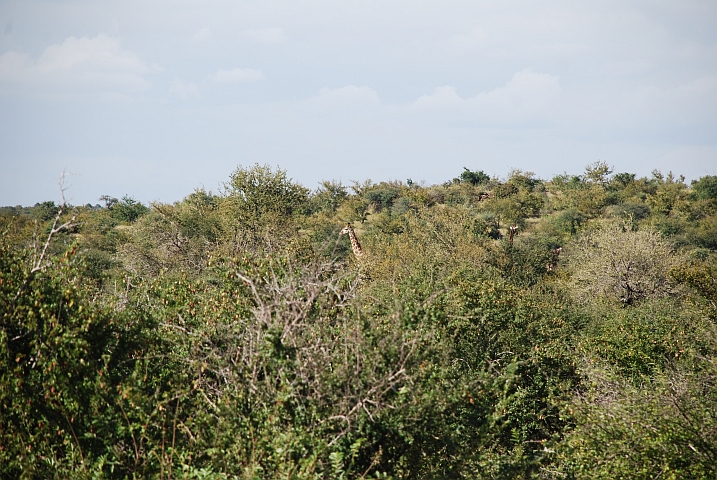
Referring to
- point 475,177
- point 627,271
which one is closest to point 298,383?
point 627,271

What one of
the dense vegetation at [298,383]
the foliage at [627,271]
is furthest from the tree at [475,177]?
the dense vegetation at [298,383]

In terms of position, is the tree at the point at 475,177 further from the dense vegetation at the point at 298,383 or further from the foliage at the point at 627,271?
the dense vegetation at the point at 298,383

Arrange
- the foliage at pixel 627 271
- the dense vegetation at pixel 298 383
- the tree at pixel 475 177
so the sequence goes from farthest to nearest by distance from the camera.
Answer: the tree at pixel 475 177, the foliage at pixel 627 271, the dense vegetation at pixel 298 383

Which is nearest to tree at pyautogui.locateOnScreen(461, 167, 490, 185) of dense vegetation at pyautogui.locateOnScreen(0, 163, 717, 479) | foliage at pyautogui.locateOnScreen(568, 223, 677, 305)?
foliage at pyautogui.locateOnScreen(568, 223, 677, 305)

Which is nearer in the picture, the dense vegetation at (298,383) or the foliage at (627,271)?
the dense vegetation at (298,383)

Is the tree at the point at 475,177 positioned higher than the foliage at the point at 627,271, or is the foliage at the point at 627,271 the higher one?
the tree at the point at 475,177

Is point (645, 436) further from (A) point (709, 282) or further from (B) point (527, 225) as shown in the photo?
(B) point (527, 225)

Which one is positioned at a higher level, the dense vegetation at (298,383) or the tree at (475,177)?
the tree at (475,177)

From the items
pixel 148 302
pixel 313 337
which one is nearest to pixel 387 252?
pixel 148 302

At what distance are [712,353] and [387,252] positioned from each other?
68.2ft

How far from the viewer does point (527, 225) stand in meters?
57.7

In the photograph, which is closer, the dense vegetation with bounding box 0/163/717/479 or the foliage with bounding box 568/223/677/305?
the dense vegetation with bounding box 0/163/717/479

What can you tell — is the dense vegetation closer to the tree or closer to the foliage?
the foliage

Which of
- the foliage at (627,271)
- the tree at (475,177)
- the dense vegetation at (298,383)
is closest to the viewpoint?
the dense vegetation at (298,383)
